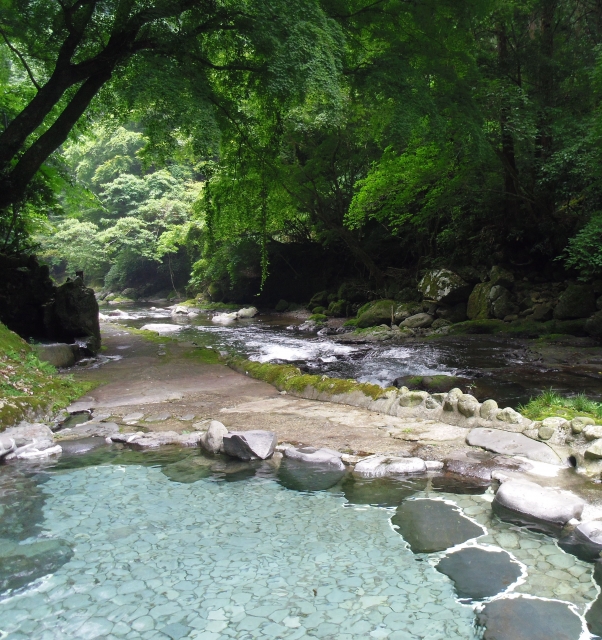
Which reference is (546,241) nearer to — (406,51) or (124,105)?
(406,51)

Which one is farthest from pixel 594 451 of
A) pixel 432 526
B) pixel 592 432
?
pixel 432 526

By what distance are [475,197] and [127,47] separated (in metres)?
12.0

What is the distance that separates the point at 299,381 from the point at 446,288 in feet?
33.1

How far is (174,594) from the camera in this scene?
2.99 m

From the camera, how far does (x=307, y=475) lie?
466 cm

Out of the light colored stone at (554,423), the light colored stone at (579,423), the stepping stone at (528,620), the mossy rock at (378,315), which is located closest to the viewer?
the stepping stone at (528,620)

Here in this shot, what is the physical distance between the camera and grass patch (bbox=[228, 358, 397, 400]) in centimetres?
705

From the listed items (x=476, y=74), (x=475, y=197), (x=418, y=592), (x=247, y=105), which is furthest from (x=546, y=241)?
(x=418, y=592)

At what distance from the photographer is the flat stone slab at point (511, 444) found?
4.59 meters

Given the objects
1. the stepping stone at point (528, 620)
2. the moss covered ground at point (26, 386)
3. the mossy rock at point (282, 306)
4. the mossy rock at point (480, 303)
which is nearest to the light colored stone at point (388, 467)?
the stepping stone at point (528, 620)

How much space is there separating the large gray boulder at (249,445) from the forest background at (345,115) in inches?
165

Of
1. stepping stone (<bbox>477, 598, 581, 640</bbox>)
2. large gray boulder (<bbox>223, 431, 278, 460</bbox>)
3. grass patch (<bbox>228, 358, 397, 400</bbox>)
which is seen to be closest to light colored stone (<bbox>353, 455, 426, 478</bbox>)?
large gray boulder (<bbox>223, 431, 278, 460</bbox>)

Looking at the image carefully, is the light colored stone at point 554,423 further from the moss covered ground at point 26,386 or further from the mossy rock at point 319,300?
the mossy rock at point 319,300

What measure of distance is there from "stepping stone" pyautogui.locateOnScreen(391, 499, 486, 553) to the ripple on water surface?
104 millimetres
